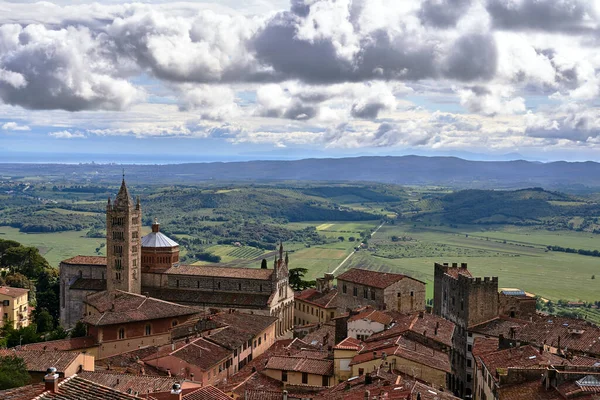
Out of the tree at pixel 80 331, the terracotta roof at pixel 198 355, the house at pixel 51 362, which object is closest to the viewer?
the house at pixel 51 362

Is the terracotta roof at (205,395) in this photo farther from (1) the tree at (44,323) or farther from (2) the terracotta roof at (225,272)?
(1) the tree at (44,323)

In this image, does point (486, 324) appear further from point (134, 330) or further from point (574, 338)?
point (134, 330)

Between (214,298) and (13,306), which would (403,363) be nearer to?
(214,298)

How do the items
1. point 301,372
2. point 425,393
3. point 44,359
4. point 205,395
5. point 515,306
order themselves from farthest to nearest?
1. point 515,306
2. point 301,372
3. point 44,359
4. point 425,393
5. point 205,395

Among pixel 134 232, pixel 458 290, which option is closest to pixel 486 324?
pixel 458 290

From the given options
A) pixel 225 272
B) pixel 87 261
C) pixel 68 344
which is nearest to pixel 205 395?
pixel 68 344

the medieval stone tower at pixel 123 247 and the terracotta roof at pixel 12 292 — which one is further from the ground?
the medieval stone tower at pixel 123 247

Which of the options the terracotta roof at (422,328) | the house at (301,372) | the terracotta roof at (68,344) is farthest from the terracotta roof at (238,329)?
the terracotta roof at (68,344)
